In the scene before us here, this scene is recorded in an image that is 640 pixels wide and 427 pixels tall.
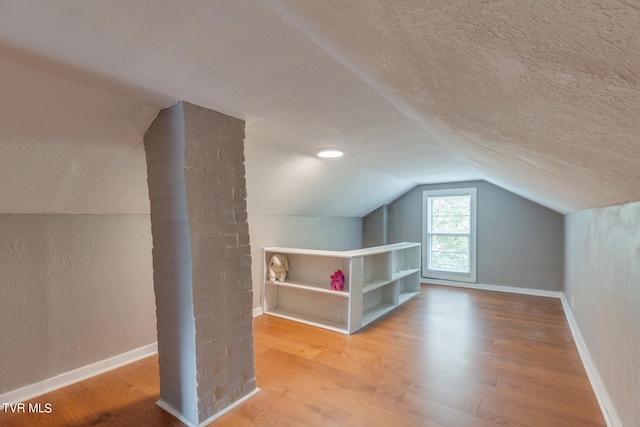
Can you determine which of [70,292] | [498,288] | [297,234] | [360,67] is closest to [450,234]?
[498,288]

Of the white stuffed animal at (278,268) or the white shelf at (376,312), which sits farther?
the white stuffed animal at (278,268)

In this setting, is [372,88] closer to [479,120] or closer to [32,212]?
[479,120]

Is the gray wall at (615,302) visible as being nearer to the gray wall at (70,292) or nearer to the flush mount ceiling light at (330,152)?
the flush mount ceiling light at (330,152)

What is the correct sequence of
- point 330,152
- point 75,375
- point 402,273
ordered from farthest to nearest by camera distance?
point 402,273, point 330,152, point 75,375

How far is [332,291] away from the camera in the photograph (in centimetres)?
335

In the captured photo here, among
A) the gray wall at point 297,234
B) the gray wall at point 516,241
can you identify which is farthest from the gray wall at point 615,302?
the gray wall at point 297,234

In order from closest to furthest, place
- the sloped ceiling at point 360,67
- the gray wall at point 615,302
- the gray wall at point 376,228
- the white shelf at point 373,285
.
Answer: the sloped ceiling at point 360,67 → the gray wall at point 615,302 → the white shelf at point 373,285 → the gray wall at point 376,228

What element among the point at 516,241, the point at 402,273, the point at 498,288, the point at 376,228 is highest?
the point at 376,228

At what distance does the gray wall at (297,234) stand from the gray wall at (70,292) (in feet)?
4.28

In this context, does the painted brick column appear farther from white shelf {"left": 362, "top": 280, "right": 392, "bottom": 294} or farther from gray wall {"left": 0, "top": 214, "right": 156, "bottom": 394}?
white shelf {"left": 362, "top": 280, "right": 392, "bottom": 294}

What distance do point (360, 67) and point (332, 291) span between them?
2.54 m

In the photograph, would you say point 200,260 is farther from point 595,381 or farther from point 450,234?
point 450,234

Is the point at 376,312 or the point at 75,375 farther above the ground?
the point at 75,375

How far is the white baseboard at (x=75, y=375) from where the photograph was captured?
6.76ft
